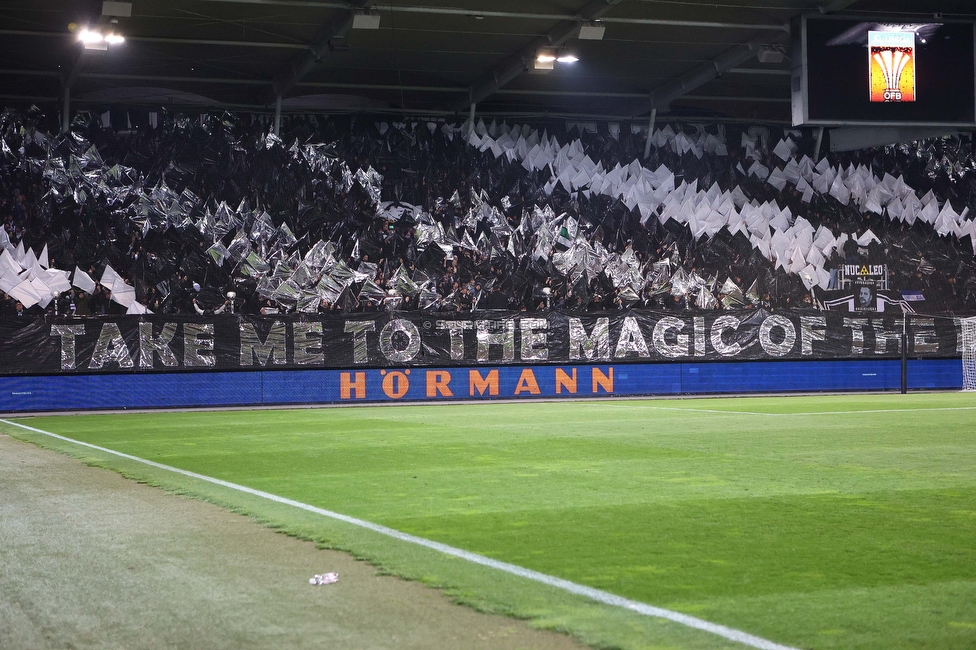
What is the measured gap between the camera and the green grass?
17.0 feet

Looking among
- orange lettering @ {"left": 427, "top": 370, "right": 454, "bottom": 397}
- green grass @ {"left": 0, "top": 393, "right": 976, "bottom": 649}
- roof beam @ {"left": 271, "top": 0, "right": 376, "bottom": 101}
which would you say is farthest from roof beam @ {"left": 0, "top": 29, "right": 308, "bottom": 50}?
green grass @ {"left": 0, "top": 393, "right": 976, "bottom": 649}

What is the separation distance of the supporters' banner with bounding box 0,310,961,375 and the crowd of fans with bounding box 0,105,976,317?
280 cm

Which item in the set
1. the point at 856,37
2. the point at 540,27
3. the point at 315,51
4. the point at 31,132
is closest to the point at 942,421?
the point at 856,37

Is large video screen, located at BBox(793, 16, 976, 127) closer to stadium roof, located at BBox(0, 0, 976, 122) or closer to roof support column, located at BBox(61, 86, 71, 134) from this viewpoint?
stadium roof, located at BBox(0, 0, 976, 122)

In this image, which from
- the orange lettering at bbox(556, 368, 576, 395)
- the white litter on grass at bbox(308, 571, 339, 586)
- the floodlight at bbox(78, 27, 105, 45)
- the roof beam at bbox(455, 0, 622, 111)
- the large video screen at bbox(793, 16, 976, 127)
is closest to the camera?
the white litter on grass at bbox(308, 571, 339, 586)

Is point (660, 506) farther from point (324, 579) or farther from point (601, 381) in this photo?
point (601, 381)

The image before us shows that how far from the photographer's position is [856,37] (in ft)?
74.0

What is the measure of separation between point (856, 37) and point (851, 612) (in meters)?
19.9

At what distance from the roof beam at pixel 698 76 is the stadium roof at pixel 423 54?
0.05m

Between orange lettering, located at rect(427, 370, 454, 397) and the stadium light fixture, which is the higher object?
the stadium light fixture

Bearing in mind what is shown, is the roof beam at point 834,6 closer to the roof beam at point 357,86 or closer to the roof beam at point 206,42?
the roof beam at point 357,86

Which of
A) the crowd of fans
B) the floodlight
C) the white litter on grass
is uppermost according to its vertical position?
the floodlight

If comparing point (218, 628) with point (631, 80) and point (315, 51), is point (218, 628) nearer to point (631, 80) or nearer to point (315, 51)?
point (315, 51)

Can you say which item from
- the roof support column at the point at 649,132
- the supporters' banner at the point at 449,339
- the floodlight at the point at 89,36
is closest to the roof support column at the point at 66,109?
the floodlight at the point at 89,36
